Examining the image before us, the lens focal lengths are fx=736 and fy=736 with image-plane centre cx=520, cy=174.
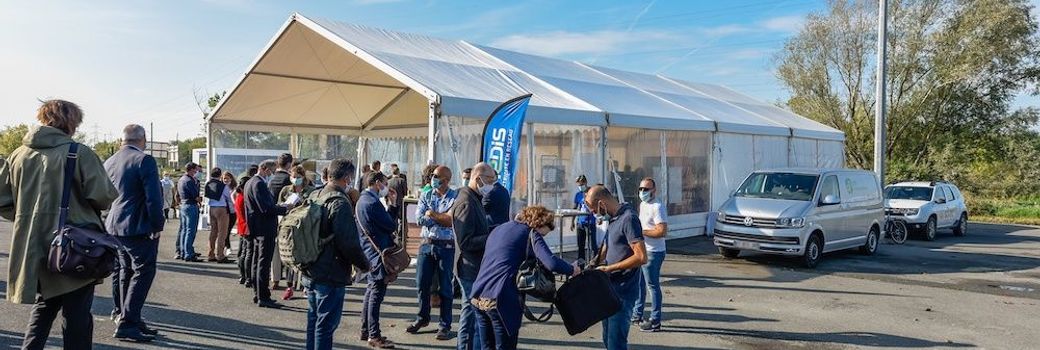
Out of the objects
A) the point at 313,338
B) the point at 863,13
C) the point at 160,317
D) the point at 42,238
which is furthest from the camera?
the point at 863,13

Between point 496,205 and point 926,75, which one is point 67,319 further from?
point 926,75

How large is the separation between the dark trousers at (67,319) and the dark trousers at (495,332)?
7.32ft

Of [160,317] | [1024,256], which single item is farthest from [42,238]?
[1024,256]

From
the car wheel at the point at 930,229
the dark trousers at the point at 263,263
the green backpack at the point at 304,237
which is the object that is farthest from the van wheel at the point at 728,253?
the green backpack at the point at 304,237

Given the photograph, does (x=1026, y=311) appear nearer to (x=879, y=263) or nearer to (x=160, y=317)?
A: (x=879, y=263)

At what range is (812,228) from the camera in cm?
1221

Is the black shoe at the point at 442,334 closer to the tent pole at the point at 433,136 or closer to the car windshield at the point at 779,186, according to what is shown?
the tent pole at the point at 433,136

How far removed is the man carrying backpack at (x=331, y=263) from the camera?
477 centimetres

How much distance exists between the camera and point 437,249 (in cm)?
668

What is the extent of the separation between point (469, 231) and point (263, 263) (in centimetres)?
338

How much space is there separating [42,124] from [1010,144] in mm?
36738

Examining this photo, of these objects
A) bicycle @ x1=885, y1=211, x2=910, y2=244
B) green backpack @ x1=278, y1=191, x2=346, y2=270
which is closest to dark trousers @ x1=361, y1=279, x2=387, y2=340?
green backpack @ x1=278, y1=191, x2=346, y2=270

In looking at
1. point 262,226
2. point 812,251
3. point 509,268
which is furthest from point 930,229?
point 509,268

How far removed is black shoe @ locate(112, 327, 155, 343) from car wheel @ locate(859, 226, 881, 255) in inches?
495
